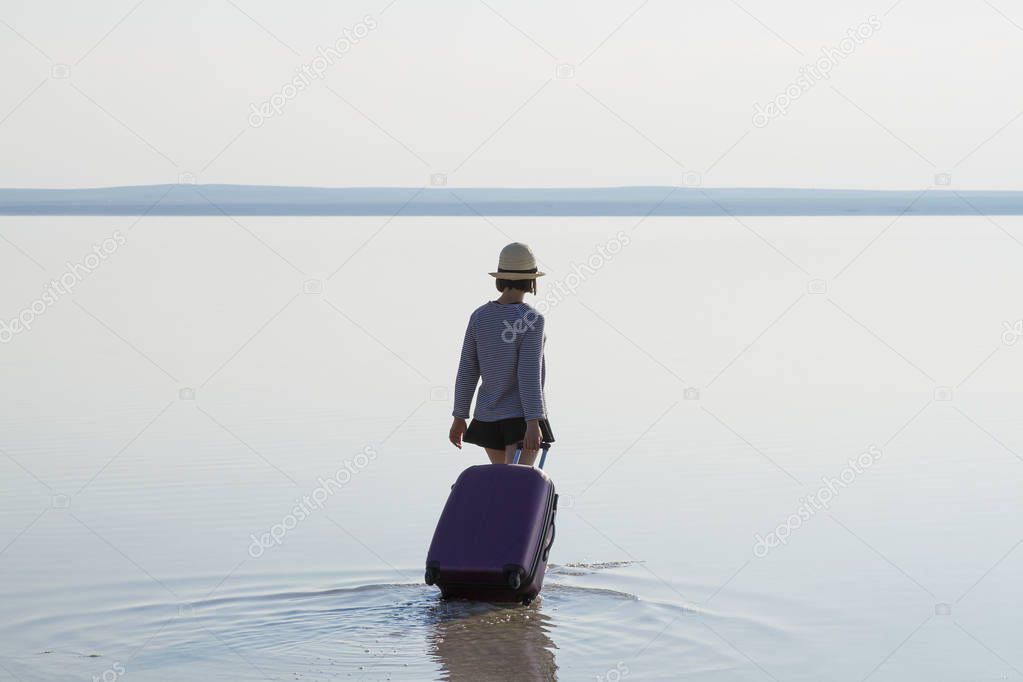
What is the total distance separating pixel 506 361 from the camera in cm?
694

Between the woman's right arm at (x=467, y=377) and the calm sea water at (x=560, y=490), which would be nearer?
the calm sea water at (x=560, y=490)

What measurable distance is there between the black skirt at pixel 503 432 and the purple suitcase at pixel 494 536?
27 centimetres

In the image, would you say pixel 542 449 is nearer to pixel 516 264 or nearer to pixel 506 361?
pixel 506 361

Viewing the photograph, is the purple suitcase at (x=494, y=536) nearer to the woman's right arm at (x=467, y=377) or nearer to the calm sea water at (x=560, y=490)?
the calm sea water at (x=560, y=490)

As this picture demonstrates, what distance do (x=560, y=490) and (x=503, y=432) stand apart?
2.22 metres

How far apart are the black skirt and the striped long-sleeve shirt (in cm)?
3

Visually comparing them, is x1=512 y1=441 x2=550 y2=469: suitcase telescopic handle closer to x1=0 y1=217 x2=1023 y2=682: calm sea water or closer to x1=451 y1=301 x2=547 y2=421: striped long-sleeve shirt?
x1=451 y1=301 x2=547 y2=421: striped long-sleeve shirt

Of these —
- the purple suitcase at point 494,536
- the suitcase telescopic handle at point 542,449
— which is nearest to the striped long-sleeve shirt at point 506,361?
the suitcase telescopic handle at point 542,449

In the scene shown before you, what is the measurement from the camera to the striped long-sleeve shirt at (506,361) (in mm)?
6871

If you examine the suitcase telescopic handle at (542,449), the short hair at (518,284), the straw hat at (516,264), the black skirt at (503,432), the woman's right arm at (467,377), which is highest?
the straw hat at (516,264)

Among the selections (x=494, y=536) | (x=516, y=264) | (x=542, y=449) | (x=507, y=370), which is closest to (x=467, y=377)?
(x=507, y=370)

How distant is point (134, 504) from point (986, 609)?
4.56 meters

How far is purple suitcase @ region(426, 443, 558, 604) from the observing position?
654 cm

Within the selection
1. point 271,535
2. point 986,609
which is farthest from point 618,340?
point 986,609
